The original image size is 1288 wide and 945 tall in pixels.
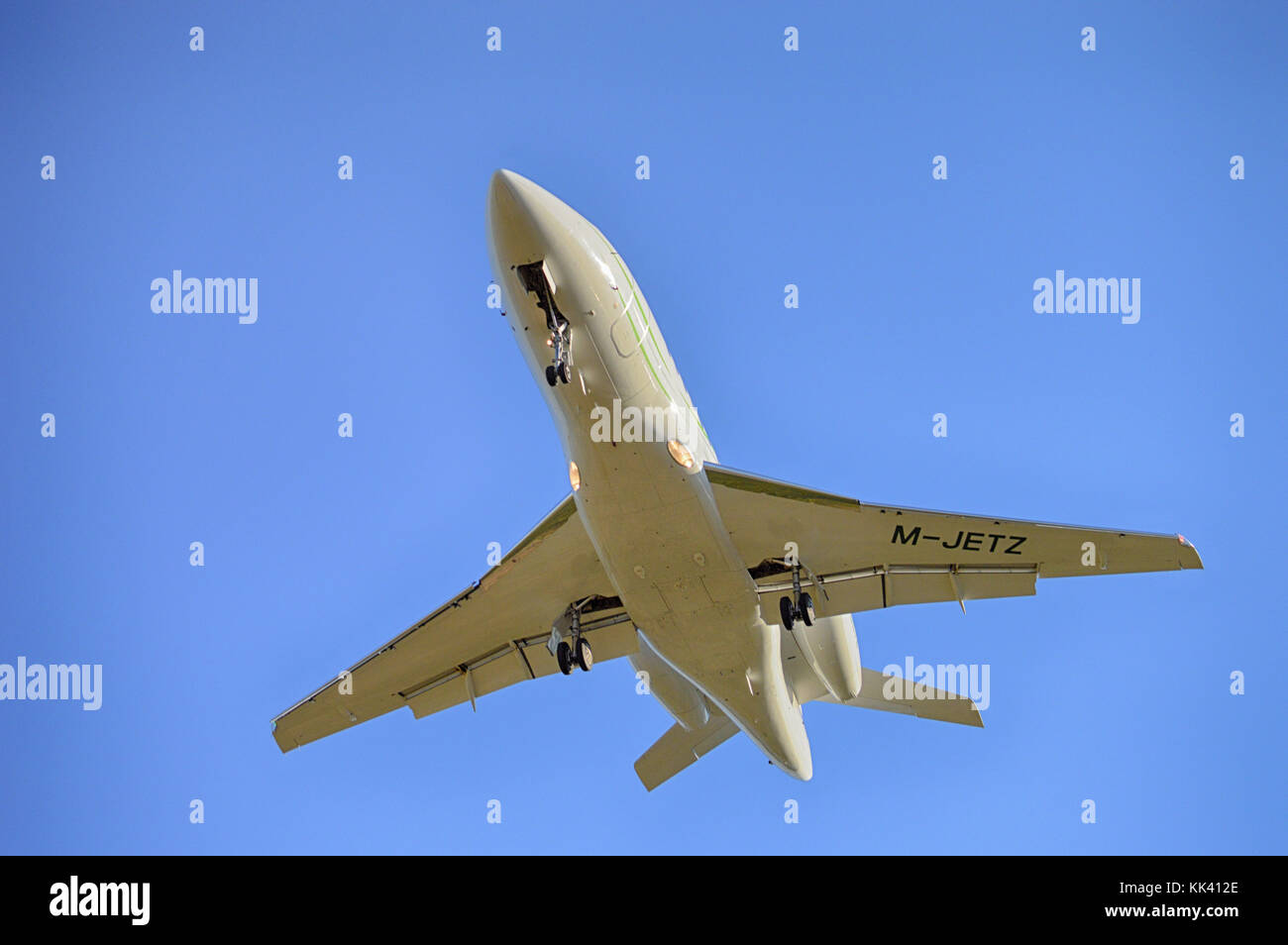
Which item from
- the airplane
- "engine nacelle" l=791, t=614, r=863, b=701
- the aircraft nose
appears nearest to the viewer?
the aircraft nose

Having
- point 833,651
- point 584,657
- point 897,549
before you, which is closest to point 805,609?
point 897,549

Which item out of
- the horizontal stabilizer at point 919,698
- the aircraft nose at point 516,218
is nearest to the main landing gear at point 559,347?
the aircraft nose at point 516,218

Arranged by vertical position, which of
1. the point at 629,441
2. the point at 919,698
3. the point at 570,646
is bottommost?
the point at 919,698

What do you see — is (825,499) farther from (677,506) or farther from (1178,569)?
(1178,569)

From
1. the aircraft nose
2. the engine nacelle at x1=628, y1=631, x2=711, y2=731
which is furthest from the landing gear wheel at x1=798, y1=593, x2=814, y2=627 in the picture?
the aircraft nose

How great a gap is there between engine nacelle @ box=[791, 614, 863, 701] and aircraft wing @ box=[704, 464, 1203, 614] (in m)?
1.17

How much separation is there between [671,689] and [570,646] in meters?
3.40

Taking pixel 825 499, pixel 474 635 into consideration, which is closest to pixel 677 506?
pixel 825 499

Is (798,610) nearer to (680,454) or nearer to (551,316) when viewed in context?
(680,454)

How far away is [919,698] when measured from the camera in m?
27.4

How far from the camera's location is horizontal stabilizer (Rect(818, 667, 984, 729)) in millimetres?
27109

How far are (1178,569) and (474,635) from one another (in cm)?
1310

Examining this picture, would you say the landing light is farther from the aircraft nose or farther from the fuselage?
the aircraft nose

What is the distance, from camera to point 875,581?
74.4 feet
